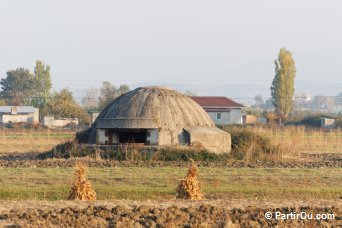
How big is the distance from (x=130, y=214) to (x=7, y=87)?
121 metres

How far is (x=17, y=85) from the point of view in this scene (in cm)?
13362

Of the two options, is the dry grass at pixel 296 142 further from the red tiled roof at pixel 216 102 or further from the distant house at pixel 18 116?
the distant house at pixel 18 116

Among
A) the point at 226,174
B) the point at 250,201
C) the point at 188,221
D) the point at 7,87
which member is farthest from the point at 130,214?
the point at 7,87

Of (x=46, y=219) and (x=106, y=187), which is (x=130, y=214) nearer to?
(x=46, y=219)

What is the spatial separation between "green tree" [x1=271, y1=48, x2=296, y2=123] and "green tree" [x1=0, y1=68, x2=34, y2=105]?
4014cm

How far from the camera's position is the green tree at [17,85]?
132 meters

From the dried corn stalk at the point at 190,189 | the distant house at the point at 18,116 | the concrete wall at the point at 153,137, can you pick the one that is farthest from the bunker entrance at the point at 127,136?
the distant house at the point at 18,116

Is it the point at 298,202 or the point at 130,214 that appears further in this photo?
the point at 298,202

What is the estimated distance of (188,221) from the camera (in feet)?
51.0

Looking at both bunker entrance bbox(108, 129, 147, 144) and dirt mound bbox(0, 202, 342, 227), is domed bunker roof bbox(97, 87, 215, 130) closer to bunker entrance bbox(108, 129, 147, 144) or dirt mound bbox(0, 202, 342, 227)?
bunker entrance bbox(108, 129, 147, 144)

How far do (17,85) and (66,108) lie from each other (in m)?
42.9

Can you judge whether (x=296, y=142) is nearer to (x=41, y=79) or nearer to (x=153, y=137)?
(x=153, y=137)

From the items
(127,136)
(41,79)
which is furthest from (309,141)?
(41,79)

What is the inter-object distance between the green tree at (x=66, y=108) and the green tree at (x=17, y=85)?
30.5 m
